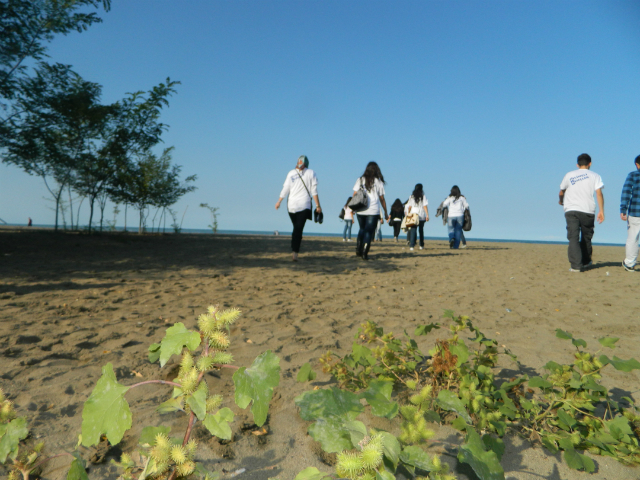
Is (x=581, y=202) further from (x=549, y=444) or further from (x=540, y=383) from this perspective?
(x=549, y=444)

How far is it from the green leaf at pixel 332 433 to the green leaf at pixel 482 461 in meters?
0.40

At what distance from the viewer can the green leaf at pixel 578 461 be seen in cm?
152

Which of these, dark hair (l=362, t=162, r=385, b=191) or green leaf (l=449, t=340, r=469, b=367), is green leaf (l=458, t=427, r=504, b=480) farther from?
dark hair (l=362, t=162, r=385, b=191)

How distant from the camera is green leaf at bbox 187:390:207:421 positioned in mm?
971

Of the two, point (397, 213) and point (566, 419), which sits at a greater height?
point (397, 213)

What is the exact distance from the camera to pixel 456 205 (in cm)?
1349

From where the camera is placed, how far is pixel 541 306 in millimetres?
4773

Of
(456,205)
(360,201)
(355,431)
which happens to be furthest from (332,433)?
(456,205)

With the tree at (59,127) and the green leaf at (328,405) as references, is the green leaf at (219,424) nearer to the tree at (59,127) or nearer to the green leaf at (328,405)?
the green leaf at (328,405)

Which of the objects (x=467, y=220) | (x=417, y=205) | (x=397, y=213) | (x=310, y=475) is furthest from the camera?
(x=397, y=213)

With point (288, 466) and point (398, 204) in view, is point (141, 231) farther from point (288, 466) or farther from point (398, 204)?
point (288, 466)

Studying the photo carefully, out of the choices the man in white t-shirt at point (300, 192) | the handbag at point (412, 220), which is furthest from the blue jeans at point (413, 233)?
the man in white t-shirt at point (300, 192)

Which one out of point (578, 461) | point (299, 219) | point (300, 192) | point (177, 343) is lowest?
point (578, 461)

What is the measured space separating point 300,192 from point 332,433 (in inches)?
283
